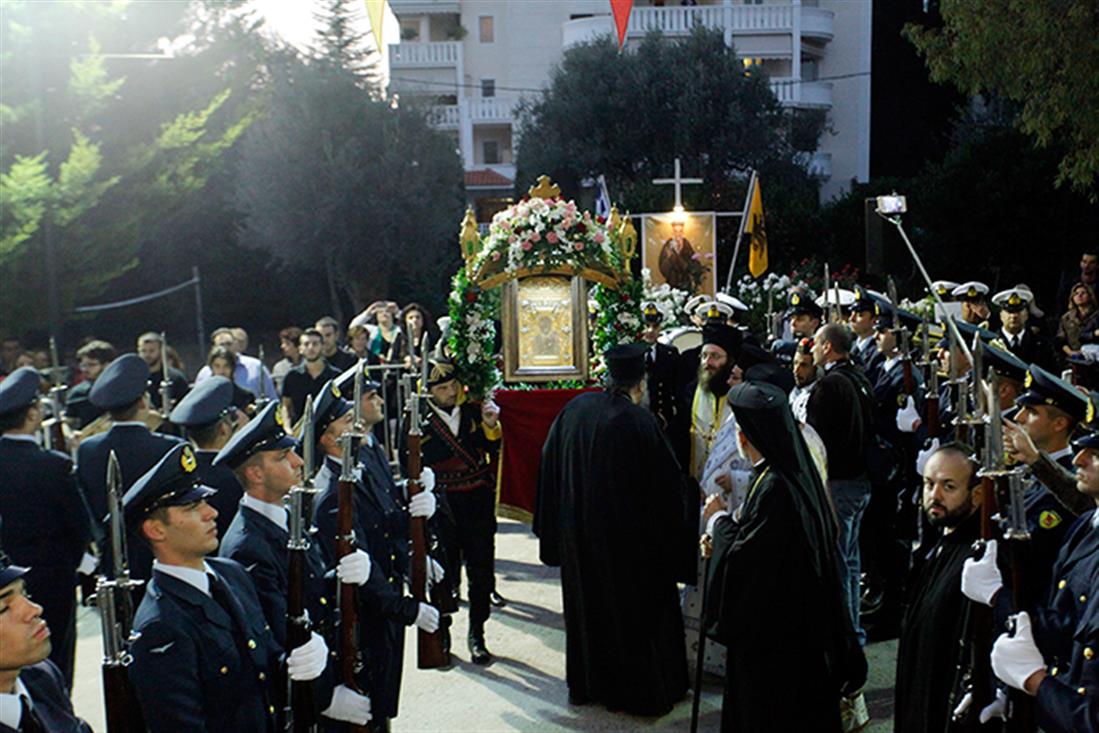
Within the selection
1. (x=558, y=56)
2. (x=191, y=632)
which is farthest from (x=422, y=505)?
(x=558, y=56)

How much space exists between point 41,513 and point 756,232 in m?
15.7

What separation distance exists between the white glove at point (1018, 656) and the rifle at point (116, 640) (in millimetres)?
2834

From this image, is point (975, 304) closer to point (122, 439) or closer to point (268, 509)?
point (122, 439)

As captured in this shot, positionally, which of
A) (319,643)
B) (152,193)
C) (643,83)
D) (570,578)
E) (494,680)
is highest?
(643,83)

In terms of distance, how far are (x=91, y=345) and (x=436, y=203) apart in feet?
70.2

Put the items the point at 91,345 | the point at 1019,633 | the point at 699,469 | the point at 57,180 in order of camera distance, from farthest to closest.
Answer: the point at 57,180, the point at 91,345, the point at 699,469, the point at 1019,633

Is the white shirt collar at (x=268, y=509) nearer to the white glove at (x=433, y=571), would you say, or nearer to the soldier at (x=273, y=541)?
the soldier at (x=273, y=541)

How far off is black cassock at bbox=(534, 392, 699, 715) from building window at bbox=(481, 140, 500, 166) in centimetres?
3960

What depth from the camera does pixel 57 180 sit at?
61.2 feet

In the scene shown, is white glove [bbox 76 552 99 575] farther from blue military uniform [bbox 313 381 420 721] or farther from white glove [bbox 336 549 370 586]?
white glove [bbox 336 549 370 586]

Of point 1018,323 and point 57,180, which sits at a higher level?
point 57,180

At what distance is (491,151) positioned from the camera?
46.1 meters

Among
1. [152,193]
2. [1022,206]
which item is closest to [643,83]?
[1022,206]

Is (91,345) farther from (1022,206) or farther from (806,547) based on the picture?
(1022,206)
